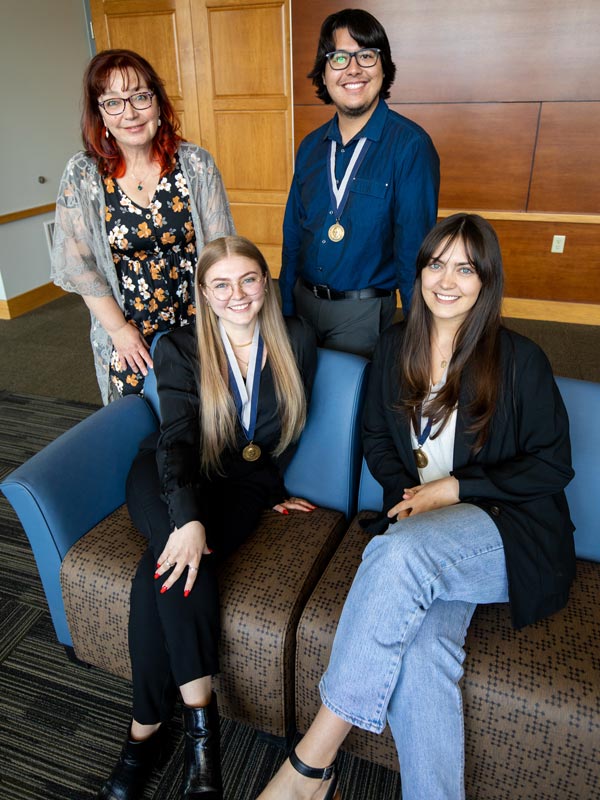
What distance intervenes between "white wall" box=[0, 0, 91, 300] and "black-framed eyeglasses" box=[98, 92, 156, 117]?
128 inches

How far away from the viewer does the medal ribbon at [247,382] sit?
1.74 meters

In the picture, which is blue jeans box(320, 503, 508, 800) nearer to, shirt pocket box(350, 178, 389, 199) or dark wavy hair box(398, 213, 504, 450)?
dark wavy hair box(398, 213, 504, 450)

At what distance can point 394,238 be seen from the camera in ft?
6.77

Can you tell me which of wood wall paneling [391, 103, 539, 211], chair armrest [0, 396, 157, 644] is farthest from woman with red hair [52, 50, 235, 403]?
wood wall paneling [391, 103, 539, 211]

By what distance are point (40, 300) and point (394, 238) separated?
3.91 m

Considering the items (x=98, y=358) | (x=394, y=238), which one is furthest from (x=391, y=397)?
(x=98, y=358)

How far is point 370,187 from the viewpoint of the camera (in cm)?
200

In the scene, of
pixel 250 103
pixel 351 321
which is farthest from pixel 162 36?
pixel 351 321

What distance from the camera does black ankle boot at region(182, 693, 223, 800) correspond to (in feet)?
4.49

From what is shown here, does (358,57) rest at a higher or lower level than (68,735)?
higher

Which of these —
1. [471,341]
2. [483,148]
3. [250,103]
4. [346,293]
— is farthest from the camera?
[250,103]

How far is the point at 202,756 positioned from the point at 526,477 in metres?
1.00

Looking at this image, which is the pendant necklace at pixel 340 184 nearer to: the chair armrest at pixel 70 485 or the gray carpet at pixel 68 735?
the chair armrest at pixel 70 485

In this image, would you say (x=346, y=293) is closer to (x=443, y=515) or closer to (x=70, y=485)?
(x=443, y=515)
